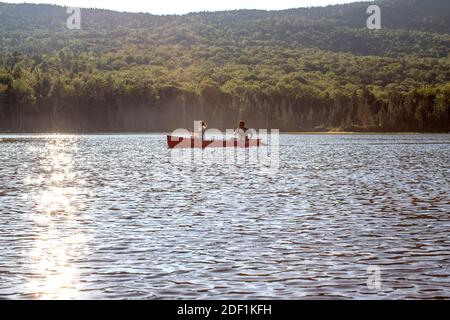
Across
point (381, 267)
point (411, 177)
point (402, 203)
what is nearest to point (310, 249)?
point (381, 267)

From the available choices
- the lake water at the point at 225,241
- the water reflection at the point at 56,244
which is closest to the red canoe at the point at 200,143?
the lake water at the point at 225,241

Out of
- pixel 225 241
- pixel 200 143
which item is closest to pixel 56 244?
pixel 225 241

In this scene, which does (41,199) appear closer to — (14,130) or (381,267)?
(381,267)

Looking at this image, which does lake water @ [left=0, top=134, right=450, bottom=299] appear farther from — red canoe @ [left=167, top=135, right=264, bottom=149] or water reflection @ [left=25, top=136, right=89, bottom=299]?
red canoe @ [left=167, top=135, right=264, bottom=149]

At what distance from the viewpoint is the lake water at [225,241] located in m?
15.4

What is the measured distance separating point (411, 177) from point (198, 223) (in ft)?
74.9

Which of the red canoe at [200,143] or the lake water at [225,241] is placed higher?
the lake water at [225,241]

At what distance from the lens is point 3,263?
17.4 m

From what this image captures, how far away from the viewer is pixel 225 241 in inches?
801

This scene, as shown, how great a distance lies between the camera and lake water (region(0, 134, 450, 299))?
50.5ft

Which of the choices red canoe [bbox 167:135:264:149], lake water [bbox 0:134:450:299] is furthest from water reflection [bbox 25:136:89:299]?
red canoe [bbox 167:135:264:149]

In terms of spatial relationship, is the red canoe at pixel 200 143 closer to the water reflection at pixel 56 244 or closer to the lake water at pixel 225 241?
the lake water at pixel 225 241

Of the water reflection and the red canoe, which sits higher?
the water reflection
